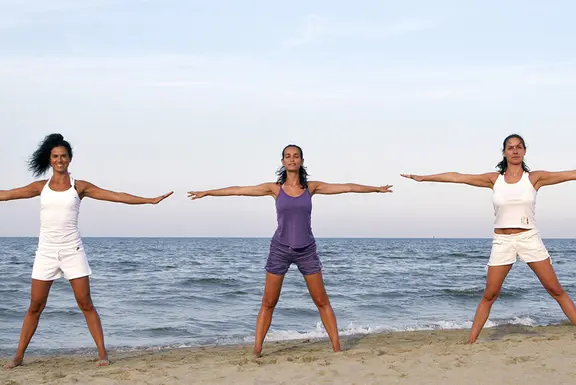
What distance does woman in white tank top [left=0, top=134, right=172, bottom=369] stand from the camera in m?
6.89

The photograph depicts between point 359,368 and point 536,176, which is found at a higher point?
point 536,176

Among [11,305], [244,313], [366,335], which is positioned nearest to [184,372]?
[366,335]

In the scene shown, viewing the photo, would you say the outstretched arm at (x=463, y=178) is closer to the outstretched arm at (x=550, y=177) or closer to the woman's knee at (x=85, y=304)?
the outstretched arm at (x=550, y=177)

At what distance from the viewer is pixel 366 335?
37.1 ft

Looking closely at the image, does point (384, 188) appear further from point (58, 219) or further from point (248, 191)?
point (58, 219)

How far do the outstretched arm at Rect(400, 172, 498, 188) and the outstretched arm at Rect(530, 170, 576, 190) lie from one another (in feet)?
1.38

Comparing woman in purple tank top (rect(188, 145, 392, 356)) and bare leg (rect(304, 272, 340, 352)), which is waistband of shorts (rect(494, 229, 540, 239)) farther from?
bare leg (rect(304, 272, 340, 352))

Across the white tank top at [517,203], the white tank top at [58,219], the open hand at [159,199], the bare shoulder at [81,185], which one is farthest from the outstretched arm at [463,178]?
the white tank top at [58,219]

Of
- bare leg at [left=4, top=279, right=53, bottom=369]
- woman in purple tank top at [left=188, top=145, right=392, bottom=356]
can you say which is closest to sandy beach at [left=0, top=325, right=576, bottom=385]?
bare leg at [left=4, top=279, right=53, bottom=369]

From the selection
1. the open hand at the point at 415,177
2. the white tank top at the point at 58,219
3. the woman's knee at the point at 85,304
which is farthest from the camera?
the open hand at the point at 415,177

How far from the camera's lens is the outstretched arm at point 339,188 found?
7.38 meters

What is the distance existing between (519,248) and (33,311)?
5197 mm

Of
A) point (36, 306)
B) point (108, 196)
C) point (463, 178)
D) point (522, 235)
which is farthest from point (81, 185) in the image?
point (522, 235)

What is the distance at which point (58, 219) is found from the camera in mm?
6879
